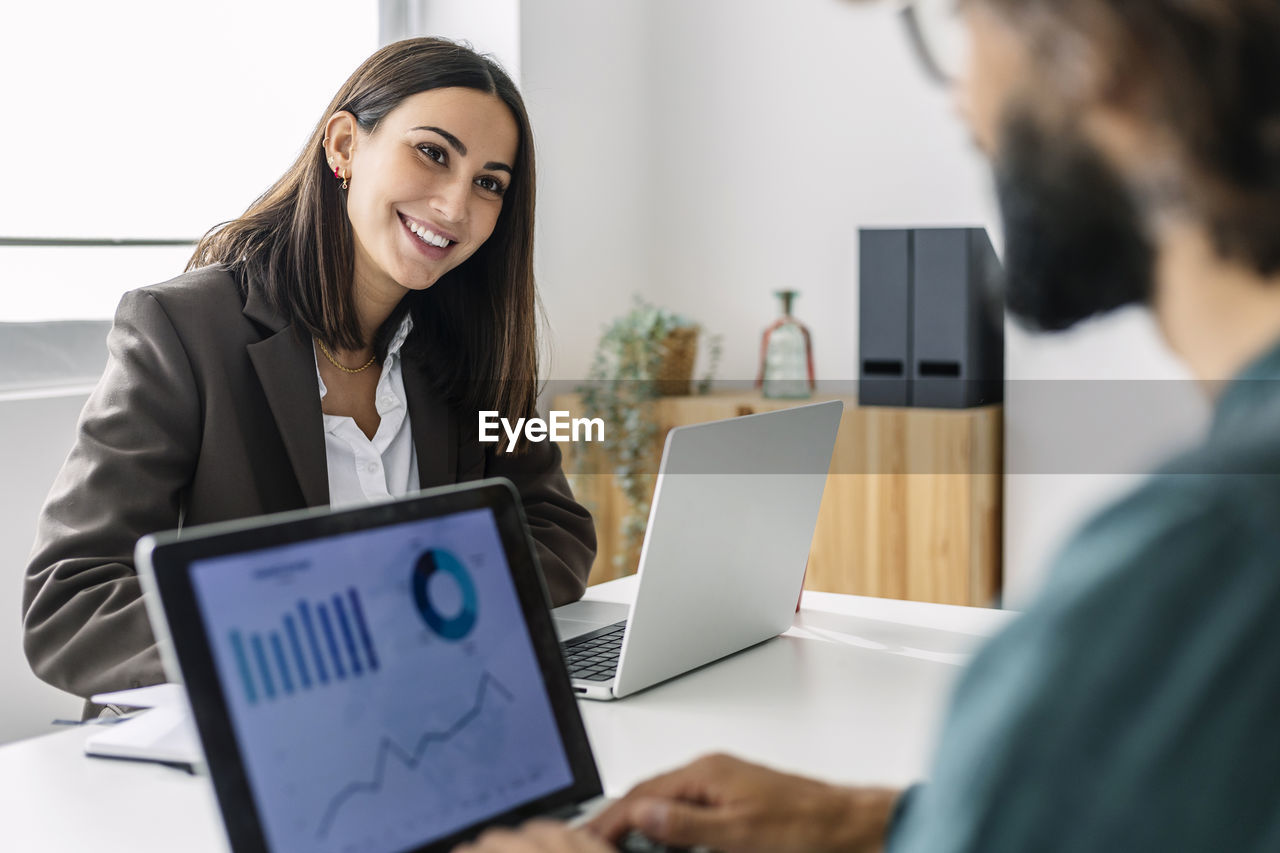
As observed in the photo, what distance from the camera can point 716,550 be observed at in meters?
1.18

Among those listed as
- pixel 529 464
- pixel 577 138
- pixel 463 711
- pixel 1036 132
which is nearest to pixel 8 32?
pixel 529 464

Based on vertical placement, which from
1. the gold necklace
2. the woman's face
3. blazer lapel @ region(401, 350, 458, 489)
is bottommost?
blazer lapel @ region(401, 350, 458, 489)

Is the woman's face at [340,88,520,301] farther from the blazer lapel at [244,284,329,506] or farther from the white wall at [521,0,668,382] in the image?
the white wall at [521,0,668,382]

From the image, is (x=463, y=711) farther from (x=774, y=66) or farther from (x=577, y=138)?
(x=774, y=66)

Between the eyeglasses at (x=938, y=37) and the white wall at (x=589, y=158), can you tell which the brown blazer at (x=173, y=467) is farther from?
the white wall at (x=589, y=158)

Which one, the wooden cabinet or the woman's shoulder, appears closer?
the woman's shoulder

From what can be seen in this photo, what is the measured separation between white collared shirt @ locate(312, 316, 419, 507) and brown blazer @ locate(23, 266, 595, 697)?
0.03 meters

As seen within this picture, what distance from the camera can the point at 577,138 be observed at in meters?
3.34

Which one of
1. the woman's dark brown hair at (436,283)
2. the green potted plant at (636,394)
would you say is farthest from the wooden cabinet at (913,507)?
the woman's dark brown hair at (436,283)

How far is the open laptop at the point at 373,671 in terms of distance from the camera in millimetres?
625

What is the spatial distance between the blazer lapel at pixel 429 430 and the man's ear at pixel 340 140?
1.01 ft

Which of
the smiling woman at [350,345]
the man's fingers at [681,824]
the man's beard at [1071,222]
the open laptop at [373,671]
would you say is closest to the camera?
the man's beard at [1071,222]

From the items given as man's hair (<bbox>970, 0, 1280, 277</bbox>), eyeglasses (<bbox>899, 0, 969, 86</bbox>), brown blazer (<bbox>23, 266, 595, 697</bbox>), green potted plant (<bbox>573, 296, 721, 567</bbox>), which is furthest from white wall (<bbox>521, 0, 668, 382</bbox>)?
man's hair (<bbox>970, 0, 1280, 277</bbox>)

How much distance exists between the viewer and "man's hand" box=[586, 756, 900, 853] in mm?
734
